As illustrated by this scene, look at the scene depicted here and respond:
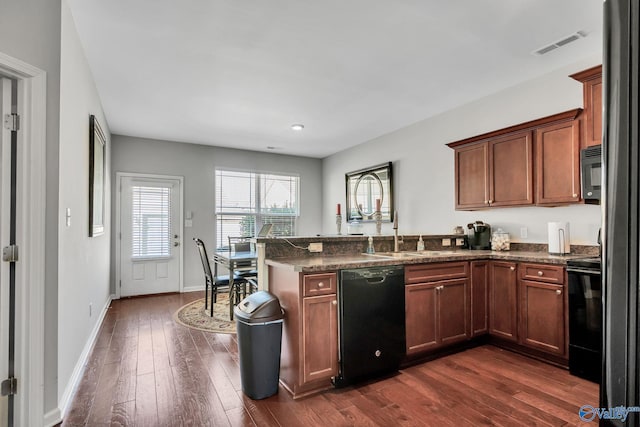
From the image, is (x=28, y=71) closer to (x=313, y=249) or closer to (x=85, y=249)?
(x=85, y=249)

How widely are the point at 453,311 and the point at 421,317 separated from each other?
42cm

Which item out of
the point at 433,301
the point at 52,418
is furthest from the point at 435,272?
the point at 52,418

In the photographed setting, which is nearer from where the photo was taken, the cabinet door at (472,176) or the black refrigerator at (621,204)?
the black refrigerator at (621,204)

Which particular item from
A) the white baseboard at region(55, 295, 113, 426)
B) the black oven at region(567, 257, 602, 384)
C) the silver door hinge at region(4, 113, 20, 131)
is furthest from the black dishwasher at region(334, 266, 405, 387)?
the silver door hinge at region(4, 113, 20, 131)

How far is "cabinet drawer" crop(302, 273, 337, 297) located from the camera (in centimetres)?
230

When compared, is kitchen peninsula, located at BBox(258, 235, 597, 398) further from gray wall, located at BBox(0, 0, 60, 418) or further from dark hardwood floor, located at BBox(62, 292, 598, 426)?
gray wall, located at BBox(0, 0, 60, 418)

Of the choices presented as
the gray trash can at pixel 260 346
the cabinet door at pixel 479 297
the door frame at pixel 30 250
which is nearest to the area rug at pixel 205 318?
the gray trash can at pixel 260 346

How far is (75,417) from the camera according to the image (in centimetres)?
206

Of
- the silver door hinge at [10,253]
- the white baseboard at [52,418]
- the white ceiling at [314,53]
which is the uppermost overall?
the white ceiling at [314,53]

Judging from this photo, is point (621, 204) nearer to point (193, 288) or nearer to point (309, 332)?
point (309, 332)

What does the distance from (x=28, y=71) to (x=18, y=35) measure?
7.9 inches

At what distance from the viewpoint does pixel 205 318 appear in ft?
13.8

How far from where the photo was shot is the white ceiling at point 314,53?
237cm

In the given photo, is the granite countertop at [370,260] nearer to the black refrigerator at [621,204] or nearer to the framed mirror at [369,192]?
the black refrigerator at [621,204]
